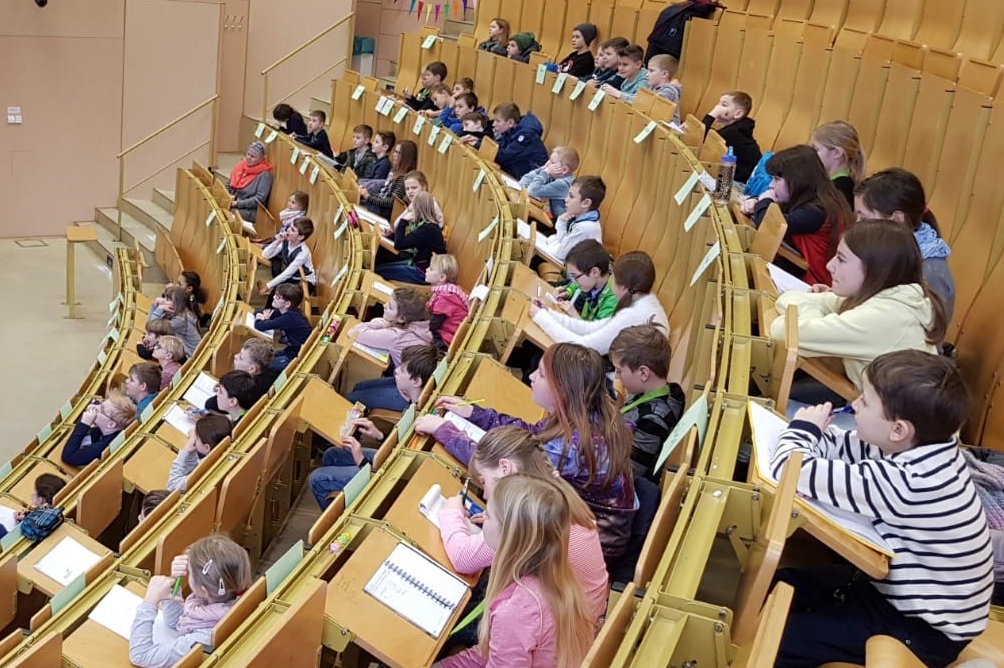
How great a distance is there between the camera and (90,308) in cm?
762

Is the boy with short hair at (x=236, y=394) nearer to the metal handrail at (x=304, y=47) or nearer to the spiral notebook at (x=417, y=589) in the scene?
the spiral notebook at (x=417, y=589)

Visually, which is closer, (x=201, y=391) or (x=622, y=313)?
(x=622, y=313)

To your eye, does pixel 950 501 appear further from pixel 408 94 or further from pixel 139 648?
pixel 408 94

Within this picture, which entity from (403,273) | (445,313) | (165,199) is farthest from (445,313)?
(165,199)

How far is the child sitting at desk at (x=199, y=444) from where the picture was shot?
3.27m

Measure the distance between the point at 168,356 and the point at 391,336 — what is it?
1.61 m

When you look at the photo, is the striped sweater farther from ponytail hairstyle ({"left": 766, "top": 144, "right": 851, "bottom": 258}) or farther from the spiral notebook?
ponytail hairstyle ({"left": 766, "top": 144, "right": 851, "bottom": 258})

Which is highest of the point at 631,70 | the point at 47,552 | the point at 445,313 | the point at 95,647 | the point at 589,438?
the point at 631,70

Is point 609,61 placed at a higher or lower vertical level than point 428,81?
higher

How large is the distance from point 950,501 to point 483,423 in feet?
4.27

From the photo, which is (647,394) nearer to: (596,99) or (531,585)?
(531,585)

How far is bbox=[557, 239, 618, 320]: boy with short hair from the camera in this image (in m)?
3.53

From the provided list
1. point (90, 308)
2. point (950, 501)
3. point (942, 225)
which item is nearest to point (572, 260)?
point (942, 225)

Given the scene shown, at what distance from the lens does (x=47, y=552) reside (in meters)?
3.10
